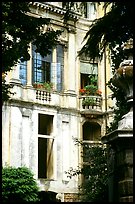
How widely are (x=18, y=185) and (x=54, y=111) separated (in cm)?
590

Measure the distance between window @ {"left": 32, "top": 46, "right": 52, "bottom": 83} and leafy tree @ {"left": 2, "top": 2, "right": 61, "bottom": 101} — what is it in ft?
46.4

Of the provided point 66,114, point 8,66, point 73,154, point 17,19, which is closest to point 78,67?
point 66,114

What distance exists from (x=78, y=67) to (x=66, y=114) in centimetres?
276

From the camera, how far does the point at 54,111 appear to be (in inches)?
1029

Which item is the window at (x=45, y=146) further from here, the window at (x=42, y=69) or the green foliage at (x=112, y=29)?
the green foliage at (x=112, y=29)

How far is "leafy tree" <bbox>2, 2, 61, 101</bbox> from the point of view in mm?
9594

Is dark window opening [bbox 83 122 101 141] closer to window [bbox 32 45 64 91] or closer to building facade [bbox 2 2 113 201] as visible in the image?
building facade [bbox 2 2 113 201]

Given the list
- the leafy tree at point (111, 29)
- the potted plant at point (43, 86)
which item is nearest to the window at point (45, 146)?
the potted plant at point (43, 86)

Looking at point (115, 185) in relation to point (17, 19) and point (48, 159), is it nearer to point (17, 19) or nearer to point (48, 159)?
point (17, 19)

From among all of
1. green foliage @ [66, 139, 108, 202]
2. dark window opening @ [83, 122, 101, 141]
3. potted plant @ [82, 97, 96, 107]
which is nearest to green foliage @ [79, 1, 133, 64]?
green foliage @ [66, 139, 108, 202]

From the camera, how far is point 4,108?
78.8 feet

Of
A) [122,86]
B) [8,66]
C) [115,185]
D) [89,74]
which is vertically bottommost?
[115,185]

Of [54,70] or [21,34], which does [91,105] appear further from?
[21,34]

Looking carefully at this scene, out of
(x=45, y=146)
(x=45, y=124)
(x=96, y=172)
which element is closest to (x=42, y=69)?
(x=45, y=124)
